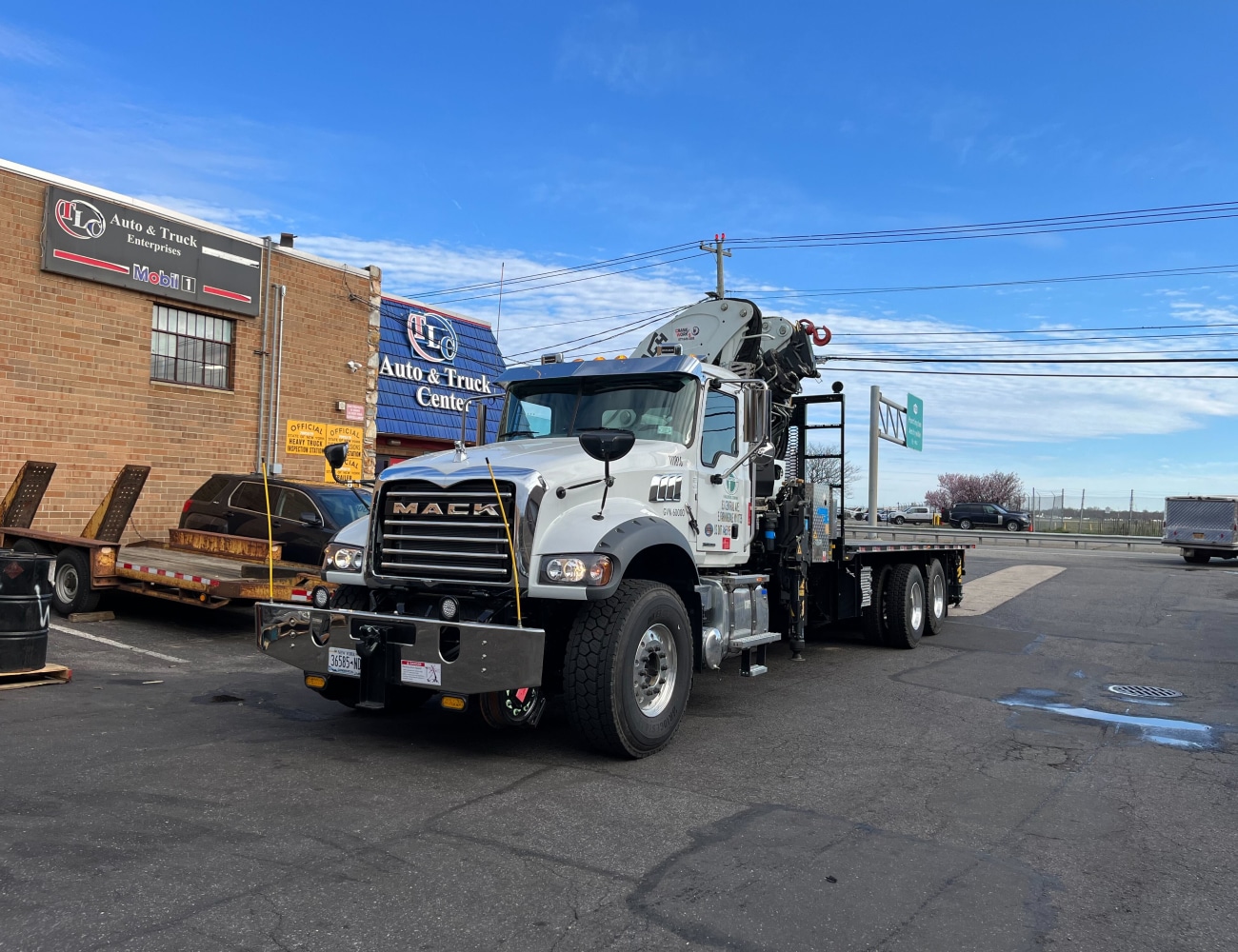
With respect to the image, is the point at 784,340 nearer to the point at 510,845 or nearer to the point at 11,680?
the point at 510,845

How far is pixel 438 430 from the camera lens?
70.0 ft

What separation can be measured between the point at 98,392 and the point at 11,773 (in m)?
10.8

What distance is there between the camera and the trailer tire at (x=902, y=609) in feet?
37.7

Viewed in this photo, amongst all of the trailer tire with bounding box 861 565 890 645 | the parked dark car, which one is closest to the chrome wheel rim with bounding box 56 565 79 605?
the parked dark car

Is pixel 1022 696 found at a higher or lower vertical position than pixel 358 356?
lower

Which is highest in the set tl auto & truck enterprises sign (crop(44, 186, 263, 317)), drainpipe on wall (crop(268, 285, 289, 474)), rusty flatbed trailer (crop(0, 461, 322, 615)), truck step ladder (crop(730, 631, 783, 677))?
tl auto & truck enterprises sign (crop(44, 186, 263, 317))

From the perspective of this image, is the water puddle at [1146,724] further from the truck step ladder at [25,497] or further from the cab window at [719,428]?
the truck step ladder at [25,497]

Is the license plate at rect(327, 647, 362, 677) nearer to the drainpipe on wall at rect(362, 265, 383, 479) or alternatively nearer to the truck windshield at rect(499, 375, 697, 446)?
the truck windshield at rect(499, 375, 697, 446)

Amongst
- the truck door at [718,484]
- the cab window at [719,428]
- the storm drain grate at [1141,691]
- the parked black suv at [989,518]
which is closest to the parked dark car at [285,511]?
the truck door at [718,484]

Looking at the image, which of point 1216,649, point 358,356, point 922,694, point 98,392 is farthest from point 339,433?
point 1216,649

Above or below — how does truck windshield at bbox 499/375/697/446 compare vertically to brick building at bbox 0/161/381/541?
below

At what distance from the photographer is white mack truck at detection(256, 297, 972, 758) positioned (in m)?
5.71

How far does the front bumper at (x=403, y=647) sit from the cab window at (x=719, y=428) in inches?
101

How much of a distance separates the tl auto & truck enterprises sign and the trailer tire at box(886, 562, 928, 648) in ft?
38.6
